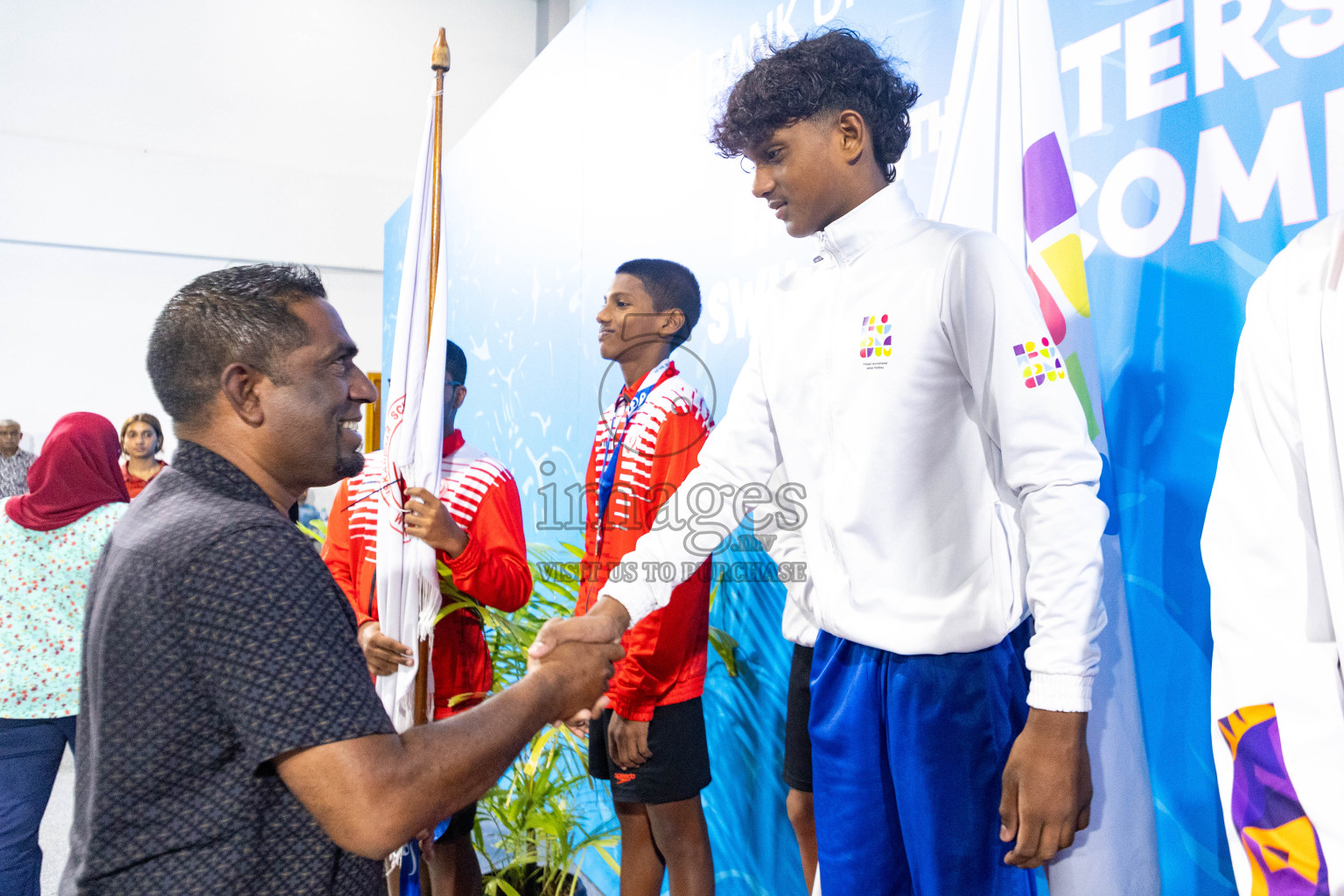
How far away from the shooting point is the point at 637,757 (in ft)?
6.92

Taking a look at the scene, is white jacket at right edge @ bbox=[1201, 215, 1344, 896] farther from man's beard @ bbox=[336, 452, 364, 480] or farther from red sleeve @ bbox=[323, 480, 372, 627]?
red sleeve @ bbox=[323, 480, 372, 627]

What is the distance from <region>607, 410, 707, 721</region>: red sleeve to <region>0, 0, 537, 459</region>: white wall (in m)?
7.33

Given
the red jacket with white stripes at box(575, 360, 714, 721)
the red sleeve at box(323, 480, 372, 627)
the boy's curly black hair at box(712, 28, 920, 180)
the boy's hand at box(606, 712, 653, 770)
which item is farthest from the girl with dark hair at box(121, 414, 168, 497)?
the boy's curly black hair at box(712, 28, 920, 180)

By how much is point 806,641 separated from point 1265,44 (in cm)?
117

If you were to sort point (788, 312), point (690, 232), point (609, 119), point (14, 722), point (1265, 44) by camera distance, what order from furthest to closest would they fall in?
point (609, 119) < point (690, 232) < point (14, 722) < point (788, 312) < point (1265, 44)

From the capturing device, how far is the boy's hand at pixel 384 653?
86.3 inches

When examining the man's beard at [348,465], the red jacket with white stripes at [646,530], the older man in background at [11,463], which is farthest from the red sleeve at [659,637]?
the older man in background at [11,463]

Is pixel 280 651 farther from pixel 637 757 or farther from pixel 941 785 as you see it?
pixel 637 757

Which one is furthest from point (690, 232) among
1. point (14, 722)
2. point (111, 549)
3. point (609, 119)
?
point (14, 722)

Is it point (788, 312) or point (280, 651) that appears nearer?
point (280, 651)

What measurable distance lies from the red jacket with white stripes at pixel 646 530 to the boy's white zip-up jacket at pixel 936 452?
69 cm

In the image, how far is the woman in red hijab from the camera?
2418 millimetres

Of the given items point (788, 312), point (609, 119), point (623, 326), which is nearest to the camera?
point (788, 312)

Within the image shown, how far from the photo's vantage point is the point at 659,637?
2.06m
